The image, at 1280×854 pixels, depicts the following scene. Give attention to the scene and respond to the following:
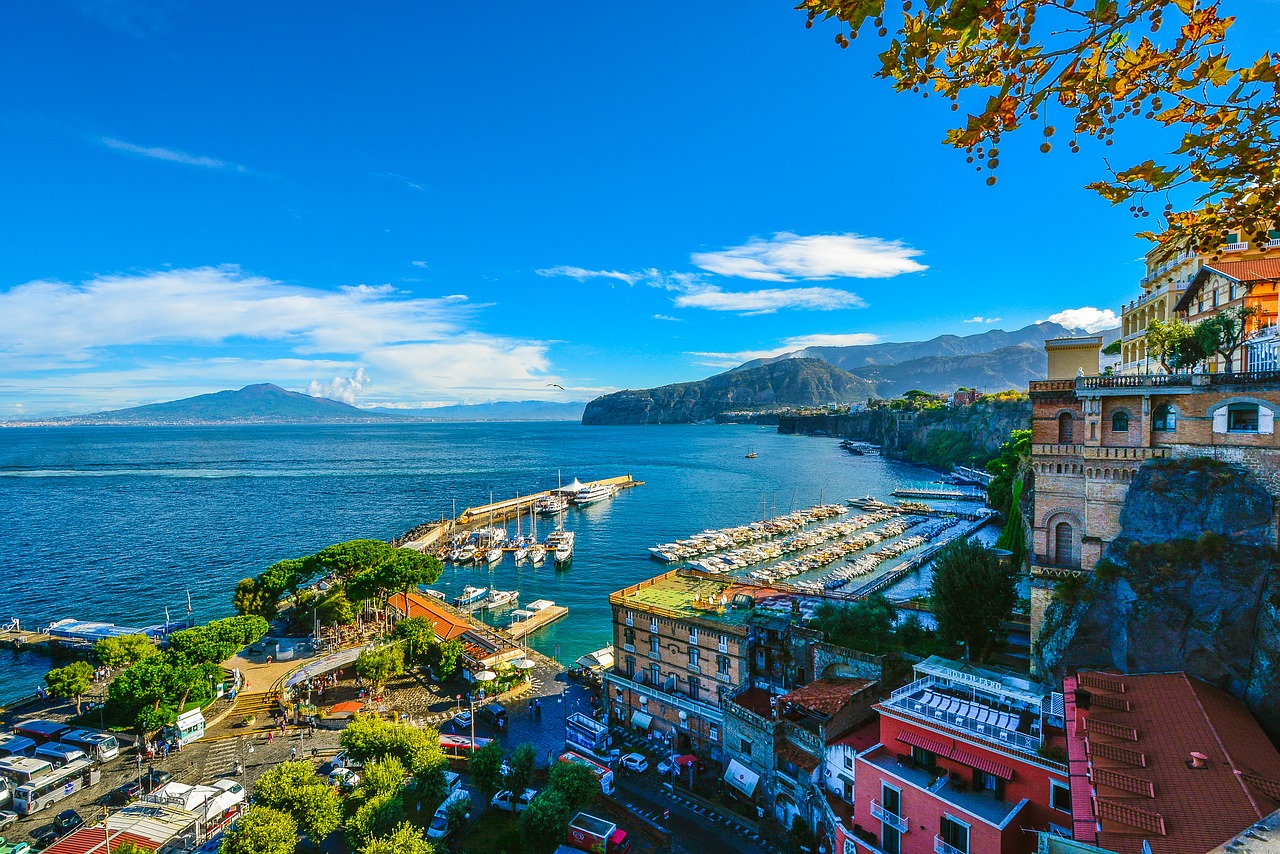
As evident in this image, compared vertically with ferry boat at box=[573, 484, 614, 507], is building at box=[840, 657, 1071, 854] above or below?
above

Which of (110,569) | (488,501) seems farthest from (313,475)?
(110,569)

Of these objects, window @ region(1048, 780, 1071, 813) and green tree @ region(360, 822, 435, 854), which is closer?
window @ region(1048, 780, 1071, 813)

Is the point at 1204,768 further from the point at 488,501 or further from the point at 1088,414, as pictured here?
the point at 488,501

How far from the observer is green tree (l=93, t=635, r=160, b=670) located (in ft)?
105

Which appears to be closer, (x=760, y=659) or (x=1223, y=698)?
(x=1223, y=698)

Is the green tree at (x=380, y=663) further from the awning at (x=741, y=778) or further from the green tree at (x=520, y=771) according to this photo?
the awning at (x=741, y=778)

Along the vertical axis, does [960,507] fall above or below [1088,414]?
below

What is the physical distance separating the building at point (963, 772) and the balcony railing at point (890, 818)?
28mm

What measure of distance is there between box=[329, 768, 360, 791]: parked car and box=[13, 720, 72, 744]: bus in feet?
47.2

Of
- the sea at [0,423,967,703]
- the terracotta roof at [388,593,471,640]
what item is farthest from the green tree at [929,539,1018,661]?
the terracotta roof at [388,593,471,640]

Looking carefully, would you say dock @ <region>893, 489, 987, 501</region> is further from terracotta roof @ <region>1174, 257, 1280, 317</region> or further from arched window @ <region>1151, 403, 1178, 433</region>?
arched window @ <region>1151, 403, 1178, 433</region>

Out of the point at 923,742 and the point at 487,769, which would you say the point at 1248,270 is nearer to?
the point at 923,742

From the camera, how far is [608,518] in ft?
270

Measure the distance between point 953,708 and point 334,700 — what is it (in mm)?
29555
